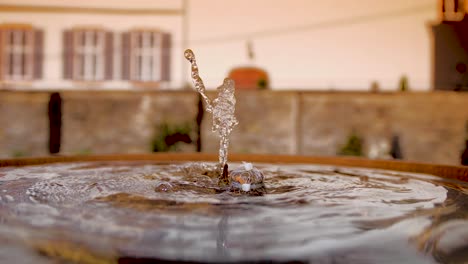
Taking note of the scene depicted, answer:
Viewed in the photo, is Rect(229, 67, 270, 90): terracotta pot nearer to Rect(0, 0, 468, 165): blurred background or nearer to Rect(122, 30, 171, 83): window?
Rect(0, 0, 468, 165): blurred background

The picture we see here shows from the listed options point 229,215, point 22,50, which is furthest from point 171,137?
point 229,215

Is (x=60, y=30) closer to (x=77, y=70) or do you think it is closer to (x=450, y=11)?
(x=77, y=70)

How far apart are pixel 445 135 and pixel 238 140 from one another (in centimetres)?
447

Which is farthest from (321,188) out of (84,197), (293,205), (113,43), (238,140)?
(113,43)

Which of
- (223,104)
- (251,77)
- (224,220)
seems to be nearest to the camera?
(224,220)

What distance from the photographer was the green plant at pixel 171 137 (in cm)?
1093

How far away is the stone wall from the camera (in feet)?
35.3

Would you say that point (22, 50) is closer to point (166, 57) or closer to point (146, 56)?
point (146, 56)

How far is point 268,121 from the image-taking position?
10953mm

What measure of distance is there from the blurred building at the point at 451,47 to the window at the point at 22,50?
9361mm

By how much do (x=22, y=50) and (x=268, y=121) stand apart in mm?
6178

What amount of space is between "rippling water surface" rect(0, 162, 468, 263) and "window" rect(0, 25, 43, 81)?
1099 cm

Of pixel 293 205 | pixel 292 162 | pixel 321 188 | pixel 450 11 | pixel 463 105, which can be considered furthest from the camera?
pixel 450 11

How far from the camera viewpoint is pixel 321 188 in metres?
1.63
